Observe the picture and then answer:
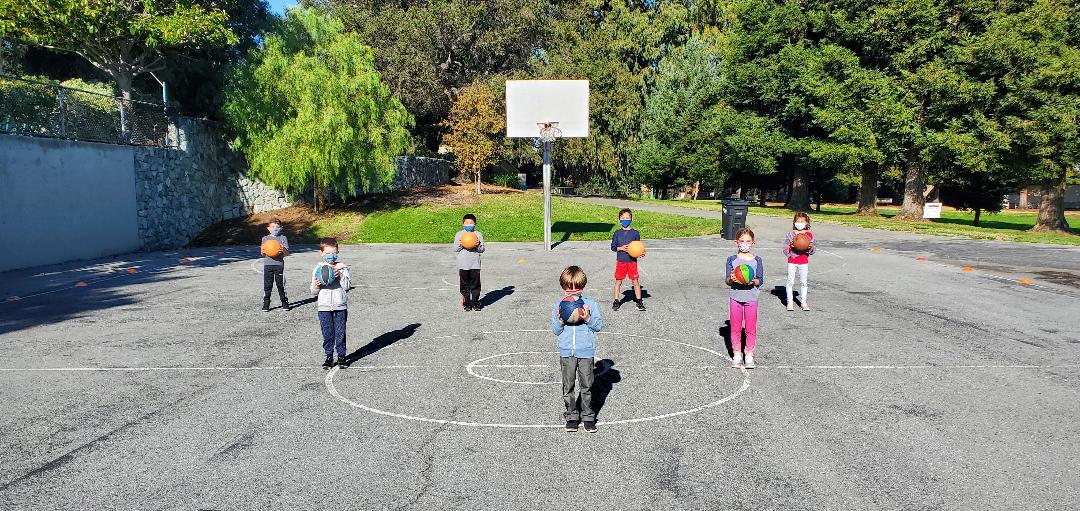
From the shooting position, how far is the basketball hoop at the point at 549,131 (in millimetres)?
24156

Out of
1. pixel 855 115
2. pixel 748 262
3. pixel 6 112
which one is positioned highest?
pixel 855 115

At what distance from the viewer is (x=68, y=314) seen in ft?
41.1

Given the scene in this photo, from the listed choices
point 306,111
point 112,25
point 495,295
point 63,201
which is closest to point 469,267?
point 495,295

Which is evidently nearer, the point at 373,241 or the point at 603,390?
the point at 603,390

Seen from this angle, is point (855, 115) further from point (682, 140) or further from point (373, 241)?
point (373, 241)

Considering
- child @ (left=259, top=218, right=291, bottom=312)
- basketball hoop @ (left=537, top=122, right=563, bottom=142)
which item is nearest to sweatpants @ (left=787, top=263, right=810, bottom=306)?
child @ (left=259, top=218, right=291, bottom=312)

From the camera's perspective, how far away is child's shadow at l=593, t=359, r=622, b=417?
7.44m

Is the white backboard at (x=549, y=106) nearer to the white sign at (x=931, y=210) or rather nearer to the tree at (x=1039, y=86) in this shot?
the tree at (x=1039, y=86)

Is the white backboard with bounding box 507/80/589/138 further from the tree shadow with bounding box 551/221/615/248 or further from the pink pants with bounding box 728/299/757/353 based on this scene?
the pink pants with bounding box 728/299/757/353

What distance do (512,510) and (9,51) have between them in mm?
37280

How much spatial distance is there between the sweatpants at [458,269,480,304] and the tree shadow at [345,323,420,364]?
131 cm

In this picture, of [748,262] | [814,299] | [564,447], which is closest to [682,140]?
[814,299]

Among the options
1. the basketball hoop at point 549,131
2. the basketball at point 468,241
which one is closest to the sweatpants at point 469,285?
the basketball at point 468,241

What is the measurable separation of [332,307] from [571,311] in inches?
147
